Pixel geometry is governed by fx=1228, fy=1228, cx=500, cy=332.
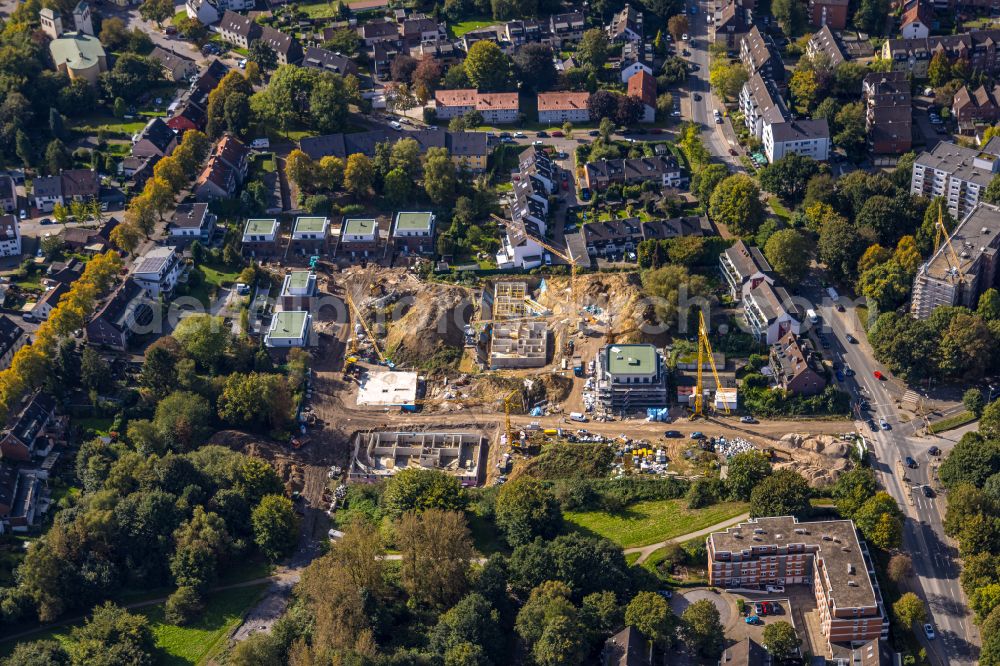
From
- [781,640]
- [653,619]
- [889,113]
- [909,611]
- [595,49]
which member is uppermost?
[595,49]

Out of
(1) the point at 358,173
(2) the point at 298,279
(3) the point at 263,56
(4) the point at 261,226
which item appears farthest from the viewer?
(3) the point at 263,56

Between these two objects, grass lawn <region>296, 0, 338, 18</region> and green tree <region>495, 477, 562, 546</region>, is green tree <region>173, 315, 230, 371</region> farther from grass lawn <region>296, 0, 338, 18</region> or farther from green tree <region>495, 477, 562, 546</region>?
grass lawn <region>296, 0, 338, 18</region>

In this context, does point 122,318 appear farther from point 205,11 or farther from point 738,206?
point 205,11

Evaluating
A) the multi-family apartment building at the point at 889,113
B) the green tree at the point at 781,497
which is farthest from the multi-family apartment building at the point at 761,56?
the green tree at the point at 781,497

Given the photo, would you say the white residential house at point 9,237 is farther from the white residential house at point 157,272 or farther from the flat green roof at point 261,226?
the flat green roof at point 261,226

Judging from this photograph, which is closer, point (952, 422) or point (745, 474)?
point (745, 474)

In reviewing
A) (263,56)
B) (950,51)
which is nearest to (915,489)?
(950,51)

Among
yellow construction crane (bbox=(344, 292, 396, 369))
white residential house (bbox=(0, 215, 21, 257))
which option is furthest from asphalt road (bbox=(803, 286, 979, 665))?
white residential house (bbox=(0, 215, 21, 257))

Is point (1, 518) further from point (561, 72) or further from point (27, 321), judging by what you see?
point (561, 72)
